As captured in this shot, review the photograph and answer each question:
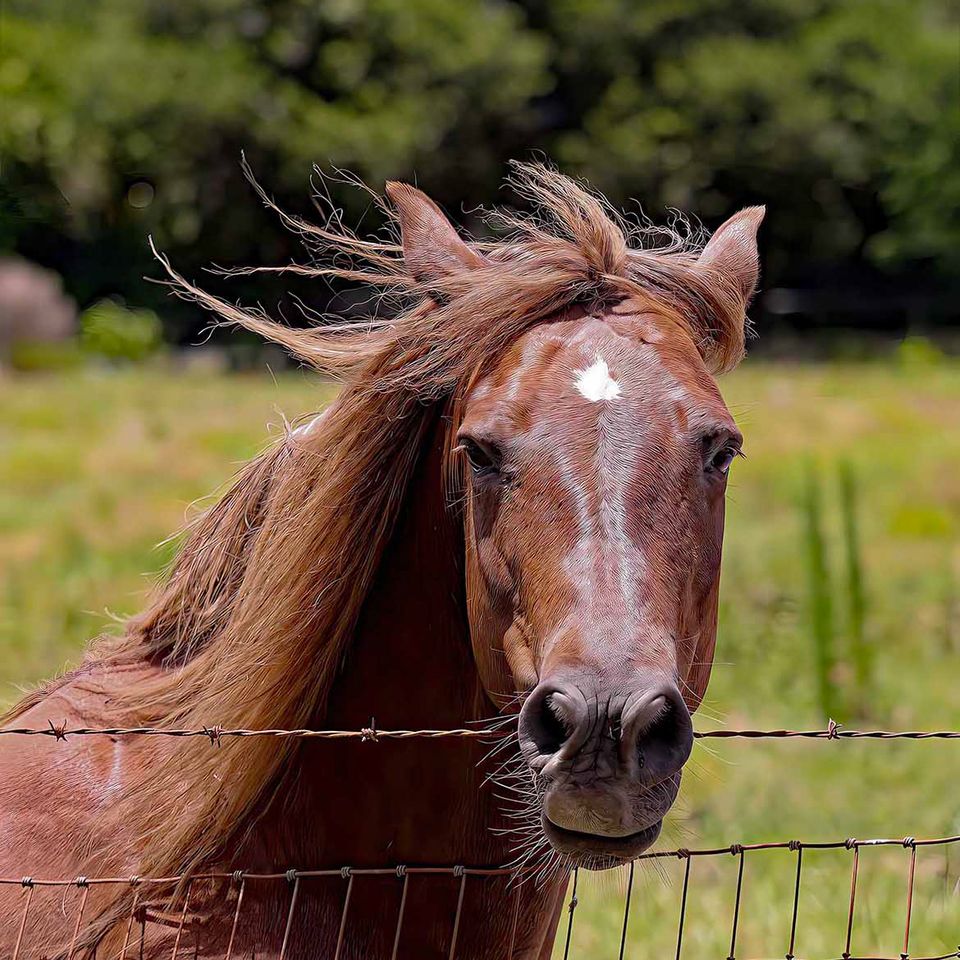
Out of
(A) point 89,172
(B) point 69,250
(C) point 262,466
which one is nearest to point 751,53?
(A) point 89,172

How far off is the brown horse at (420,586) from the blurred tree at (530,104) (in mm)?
19345

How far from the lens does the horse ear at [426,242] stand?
2250mm

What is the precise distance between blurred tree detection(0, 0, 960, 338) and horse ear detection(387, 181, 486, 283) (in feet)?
63.0

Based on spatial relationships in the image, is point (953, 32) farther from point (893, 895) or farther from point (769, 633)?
point (893, 895)

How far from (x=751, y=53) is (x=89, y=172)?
1531 centimetres

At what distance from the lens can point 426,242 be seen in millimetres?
2268

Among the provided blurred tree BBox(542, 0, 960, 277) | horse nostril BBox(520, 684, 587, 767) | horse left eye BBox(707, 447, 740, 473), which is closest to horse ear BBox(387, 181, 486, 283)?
horse left eye BBox(707, 447, 740, 473)

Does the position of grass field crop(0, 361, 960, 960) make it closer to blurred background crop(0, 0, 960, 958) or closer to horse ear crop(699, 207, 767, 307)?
blurred background crop(0, 0, 960, 958)

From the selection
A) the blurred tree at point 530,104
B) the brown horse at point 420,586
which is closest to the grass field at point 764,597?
the brown horse at point 420,586

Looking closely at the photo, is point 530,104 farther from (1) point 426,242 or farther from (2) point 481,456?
(2) point 481,456

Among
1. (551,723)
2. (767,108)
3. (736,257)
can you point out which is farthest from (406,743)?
(767,108)

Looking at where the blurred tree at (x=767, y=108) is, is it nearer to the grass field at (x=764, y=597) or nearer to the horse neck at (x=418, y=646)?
the grass field at (x=764, y=597)

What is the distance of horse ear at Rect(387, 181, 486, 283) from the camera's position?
225 cm

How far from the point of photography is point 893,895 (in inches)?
176
